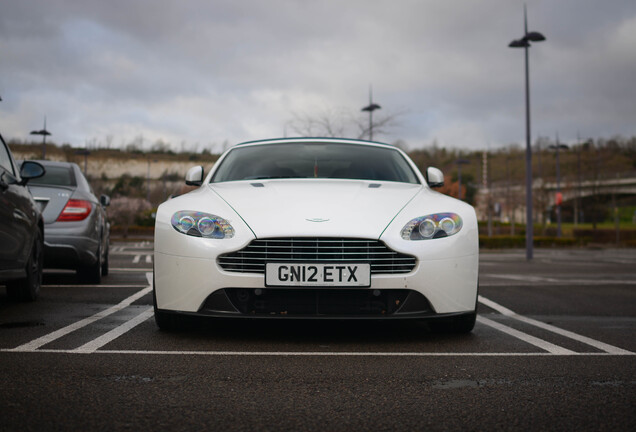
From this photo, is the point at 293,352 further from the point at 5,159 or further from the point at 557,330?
the point at 5,159

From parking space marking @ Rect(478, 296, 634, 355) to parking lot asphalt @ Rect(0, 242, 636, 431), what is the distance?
1.0 inches

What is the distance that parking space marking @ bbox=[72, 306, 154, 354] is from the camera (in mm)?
4133

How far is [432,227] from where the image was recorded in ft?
15.0

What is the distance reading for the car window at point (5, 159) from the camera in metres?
6.15

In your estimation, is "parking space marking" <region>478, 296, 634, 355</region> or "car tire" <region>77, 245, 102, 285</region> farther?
"car tire" <region>77, 245, 102, 285</region>

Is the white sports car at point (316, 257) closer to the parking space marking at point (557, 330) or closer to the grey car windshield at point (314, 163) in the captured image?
the parking space marking at point (557, 330)

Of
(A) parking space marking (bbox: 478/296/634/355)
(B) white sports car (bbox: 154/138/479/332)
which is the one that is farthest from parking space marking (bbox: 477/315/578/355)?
(B) white sports car (bbox: 154/138/479/332)

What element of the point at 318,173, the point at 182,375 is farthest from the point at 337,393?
the point at 318,173

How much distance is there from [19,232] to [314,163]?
2.57 meters

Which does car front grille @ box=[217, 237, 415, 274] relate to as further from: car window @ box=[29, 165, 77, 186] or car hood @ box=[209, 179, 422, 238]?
car window @ box=[29, 165, 77, 186]

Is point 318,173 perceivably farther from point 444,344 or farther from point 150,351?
point 150,351

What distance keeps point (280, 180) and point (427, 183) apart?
132cm

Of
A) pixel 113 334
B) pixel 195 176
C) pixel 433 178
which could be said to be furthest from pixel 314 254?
pixel 195 176

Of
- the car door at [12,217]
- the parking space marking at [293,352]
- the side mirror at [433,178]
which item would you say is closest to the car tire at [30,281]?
the car door at [12,217]
